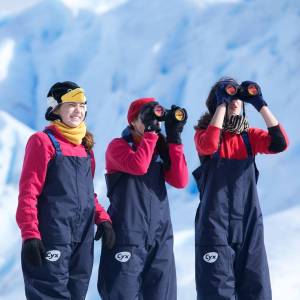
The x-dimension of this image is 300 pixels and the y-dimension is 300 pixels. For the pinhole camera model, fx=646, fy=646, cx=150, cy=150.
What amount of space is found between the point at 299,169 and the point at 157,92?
4.20 m

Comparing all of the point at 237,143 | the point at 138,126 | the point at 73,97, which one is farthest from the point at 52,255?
the point at 237,143

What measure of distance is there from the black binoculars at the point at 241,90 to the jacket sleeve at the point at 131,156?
0.46 m

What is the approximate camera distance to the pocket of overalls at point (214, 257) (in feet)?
11.0

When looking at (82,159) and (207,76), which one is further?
(207,76)

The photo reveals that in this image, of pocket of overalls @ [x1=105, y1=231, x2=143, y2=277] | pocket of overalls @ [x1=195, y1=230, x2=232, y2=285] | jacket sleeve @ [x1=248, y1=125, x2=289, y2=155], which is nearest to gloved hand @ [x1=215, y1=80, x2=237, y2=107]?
jacket sleeve @ [x1=248, y1=125, x2=289, y2=155]

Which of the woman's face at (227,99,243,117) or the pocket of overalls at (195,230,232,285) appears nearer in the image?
the pocket of overalls at (195,230,232,285)

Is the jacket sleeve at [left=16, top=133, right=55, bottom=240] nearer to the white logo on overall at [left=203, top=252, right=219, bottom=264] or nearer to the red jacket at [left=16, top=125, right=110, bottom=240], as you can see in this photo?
the red jacket at [left=16, top=125, right=110, bottom=240]

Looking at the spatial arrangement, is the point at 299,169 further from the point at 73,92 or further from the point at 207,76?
the point at 73,92

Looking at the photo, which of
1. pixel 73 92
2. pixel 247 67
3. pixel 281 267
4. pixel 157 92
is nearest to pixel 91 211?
pixel 73 92

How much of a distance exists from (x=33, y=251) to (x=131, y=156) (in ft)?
2.49

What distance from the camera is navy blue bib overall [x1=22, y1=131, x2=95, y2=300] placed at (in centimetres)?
309

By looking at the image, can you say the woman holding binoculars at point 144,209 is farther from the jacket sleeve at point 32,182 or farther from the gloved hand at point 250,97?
the jacket sleeve at point 32,182

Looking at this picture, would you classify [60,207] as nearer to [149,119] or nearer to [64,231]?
[64,231]

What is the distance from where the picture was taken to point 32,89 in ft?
45.0
